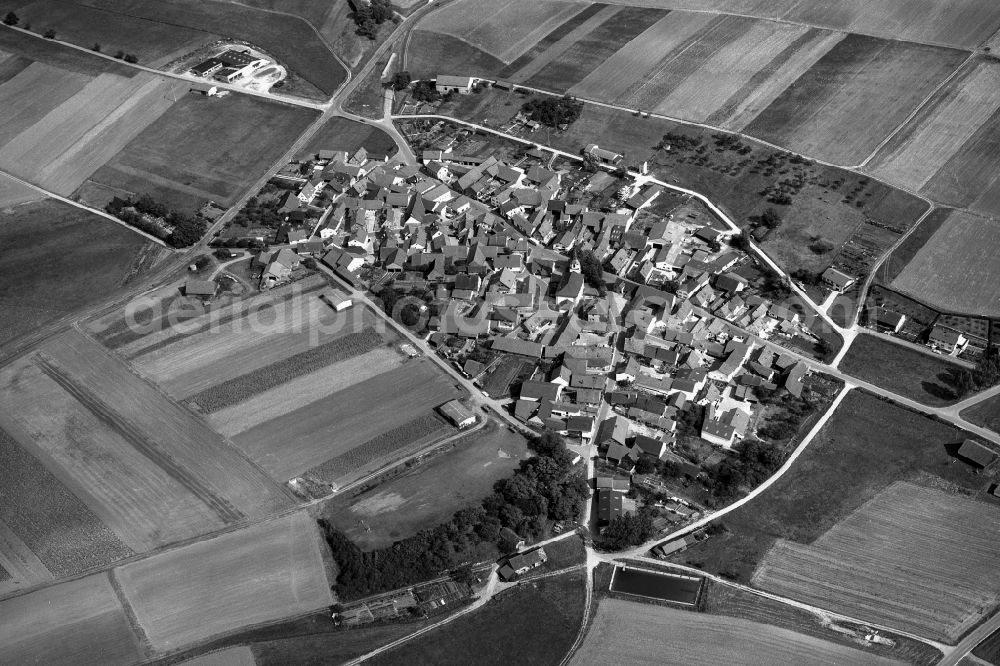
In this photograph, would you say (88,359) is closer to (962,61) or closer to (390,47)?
(390,47)

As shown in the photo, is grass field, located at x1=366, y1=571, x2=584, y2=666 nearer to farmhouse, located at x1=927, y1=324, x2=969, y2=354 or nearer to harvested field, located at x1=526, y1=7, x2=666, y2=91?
farmhouse, located at x1=927, y1=324, x2=969, y2=354

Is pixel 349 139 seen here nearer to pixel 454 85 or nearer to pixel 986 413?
pixel 454 85

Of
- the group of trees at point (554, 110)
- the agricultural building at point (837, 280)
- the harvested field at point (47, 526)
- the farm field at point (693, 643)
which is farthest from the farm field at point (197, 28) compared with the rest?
the farm field at point (693, 643)

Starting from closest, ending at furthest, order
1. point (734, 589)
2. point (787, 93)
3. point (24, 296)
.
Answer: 1. point (734, 589)
2. point (24, 296)
3. point (787, 93)

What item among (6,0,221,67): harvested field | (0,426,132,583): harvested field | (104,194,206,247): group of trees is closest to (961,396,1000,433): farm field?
(0,426,132,583): harvested field

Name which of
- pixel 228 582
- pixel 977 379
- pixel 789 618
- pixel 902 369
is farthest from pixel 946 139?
pixel 228 582

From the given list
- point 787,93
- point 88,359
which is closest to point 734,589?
point 88,359

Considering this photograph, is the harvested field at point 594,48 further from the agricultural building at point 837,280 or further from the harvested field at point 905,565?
the harvested field at point 905,565
